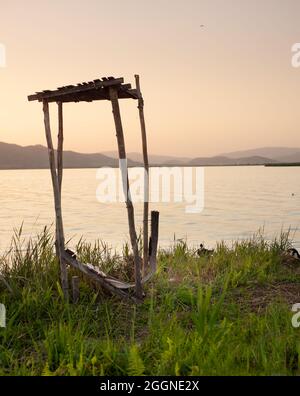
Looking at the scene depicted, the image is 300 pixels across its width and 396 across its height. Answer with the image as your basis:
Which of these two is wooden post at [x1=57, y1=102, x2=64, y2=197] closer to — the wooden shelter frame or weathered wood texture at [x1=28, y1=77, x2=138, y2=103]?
the wooden shelter frame

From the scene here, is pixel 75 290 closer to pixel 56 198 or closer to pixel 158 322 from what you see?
pixel 56 198

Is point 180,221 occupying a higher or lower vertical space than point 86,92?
lower

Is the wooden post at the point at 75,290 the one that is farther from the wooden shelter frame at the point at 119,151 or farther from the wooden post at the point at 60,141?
the wooden post at the point at 60,141

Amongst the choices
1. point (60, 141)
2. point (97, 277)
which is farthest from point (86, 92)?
point (97, 277)

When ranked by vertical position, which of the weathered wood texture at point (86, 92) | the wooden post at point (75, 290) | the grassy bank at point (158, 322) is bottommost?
the grassy bank at point (158, 322)

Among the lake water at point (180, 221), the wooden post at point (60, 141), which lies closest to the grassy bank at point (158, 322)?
the wooden post at point (60, 141)

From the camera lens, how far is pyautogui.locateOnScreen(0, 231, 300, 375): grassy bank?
4.96 meters

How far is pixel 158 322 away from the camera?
240 inches

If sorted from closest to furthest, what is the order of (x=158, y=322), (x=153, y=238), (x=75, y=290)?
1. (x=158, y=322)
2. (x=75, y=290)
3. (x=153, y=238)

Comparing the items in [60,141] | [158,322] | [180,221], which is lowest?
[180,221]

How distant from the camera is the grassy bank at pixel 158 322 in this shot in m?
4.96

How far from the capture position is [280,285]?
8508 millimetres
